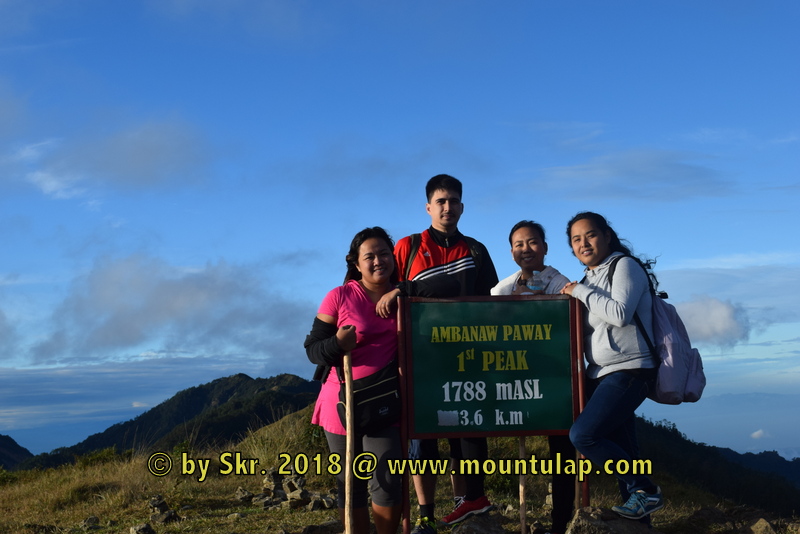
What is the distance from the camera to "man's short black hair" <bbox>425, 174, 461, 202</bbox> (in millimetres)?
5676

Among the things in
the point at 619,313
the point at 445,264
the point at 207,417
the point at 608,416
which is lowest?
the point at 608,416

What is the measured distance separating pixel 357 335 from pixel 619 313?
1762mm

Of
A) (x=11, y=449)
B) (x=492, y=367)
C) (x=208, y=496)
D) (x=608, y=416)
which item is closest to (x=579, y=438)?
(x=608, y=416)

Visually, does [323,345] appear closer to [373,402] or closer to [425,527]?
[373,402]

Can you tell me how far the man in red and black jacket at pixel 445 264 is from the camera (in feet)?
18.5

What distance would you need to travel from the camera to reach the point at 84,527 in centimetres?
828

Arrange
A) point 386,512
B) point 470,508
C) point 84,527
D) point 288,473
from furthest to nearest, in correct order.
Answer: point 288,473 → point 84,527 → point 470,508 → point 386,512

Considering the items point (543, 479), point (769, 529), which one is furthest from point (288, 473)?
point (769, 529)

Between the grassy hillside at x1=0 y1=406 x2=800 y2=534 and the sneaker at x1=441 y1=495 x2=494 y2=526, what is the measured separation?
2.07 feet

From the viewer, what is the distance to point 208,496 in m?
9.64

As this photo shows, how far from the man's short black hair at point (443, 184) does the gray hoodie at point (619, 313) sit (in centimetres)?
118

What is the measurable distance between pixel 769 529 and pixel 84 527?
270 inches

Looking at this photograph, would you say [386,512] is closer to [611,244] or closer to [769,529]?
[611,244]

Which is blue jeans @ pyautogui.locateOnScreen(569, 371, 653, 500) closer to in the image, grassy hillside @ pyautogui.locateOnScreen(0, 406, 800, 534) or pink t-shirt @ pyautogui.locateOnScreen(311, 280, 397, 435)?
pink t-shirt @ pyautogui.locateOnScreen(311, 280, 397, 435)
